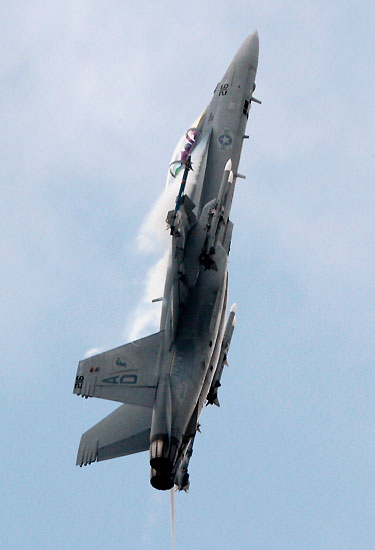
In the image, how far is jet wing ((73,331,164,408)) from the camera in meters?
29.8

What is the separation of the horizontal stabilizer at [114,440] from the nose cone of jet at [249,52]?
52.5 ft

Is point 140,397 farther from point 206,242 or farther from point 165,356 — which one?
point 206,242

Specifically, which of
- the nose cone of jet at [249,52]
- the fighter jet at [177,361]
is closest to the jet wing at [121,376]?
the fighter jet at [177,361]

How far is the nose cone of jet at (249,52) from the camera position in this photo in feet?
133

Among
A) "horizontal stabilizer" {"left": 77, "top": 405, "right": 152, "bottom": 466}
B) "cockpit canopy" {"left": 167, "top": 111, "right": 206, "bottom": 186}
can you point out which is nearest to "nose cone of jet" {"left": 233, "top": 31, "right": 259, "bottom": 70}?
"cockpit canopy" {"left": 167, "top": 111, "right": 206, "bottom": 186}

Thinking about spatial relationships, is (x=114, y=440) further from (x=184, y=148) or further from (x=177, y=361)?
(x=184, y=148)

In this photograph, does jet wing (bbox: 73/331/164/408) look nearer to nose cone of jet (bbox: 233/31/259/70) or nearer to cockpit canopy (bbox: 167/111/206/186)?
cockpit canopy (bbox: 167/111/206/186)

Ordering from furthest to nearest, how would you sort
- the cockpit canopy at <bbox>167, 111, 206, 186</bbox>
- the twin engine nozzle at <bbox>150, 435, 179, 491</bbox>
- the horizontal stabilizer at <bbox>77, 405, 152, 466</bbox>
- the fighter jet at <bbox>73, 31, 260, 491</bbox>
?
the cockpit canopy at <bbox>167, 111, 206, 186</bbox>, the horizontal stabilizer at <bbox>77, 405, 152, 466</bbox>, the fighter jet at <bbox>73, 31, 260, 491</bbox>, the twin engine nozzle at <bbox>150, 435, 179, 491</bbox>

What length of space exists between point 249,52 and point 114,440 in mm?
17501

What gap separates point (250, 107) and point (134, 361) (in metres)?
13.6

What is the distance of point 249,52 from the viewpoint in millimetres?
40750

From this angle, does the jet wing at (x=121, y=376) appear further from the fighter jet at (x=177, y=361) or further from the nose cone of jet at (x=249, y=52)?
the nose cone of jet at (x=249, y=52)

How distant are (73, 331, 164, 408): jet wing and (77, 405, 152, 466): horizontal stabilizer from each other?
84 cm

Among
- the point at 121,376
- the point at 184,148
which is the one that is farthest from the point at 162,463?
the point at 184,148
